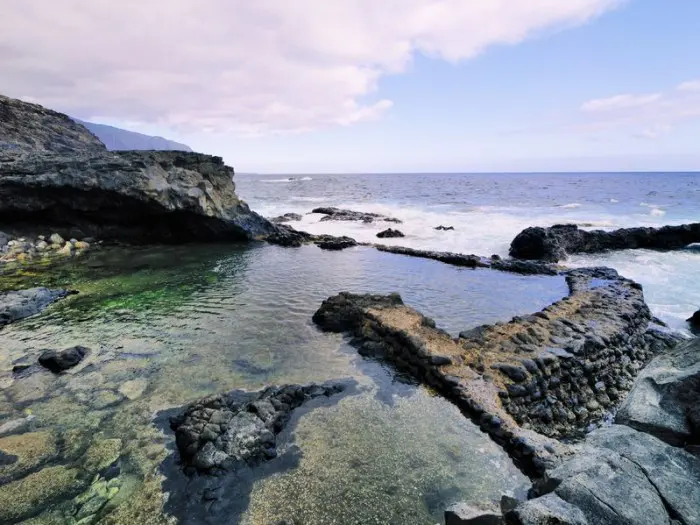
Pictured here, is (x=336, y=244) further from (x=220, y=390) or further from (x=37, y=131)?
(x=37, y=131)

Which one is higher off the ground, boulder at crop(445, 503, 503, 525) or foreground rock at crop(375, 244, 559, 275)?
boulder at crop(445, 503, 503, 525)

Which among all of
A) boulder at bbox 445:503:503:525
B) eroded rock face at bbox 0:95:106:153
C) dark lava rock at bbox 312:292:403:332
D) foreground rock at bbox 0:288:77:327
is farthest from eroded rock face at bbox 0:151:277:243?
boulder at bbox 445:503:503:525

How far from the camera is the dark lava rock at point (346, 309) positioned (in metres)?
12.9

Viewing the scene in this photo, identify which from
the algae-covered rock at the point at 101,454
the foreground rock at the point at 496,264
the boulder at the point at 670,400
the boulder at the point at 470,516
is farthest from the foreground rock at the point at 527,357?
the foreground rock at the point at 496,264

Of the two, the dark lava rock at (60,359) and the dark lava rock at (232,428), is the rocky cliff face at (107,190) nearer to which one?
the dark lava rock at (60,359)

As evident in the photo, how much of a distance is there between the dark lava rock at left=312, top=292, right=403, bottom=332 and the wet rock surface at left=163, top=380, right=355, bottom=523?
4191 millimetres

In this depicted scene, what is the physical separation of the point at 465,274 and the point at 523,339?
9.60m

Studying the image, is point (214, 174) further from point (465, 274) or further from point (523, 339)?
point (523, 339)

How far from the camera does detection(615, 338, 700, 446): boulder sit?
13.5 ft

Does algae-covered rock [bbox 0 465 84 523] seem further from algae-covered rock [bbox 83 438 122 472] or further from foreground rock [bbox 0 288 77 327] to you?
foreground rock [bbox 0 288 77 327]

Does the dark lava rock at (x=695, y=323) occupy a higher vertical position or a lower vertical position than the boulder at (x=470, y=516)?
lower

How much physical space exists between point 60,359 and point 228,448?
241 inches

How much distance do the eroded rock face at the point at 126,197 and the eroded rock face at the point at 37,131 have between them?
3.50m

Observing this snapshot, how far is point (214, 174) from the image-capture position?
2991cm
